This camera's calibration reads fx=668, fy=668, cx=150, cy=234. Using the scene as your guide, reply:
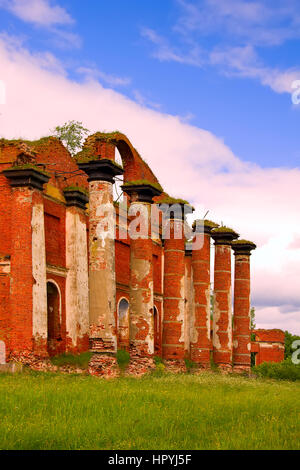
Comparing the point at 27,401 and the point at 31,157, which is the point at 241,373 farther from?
the point at 27,401

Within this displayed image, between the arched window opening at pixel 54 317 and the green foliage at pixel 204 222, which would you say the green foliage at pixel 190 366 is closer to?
the green foliage at pixel 204 222

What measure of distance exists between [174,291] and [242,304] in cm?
822

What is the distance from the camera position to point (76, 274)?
22.2m

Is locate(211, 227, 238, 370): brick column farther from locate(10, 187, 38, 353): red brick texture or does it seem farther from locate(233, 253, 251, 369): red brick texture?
locate(10, 187, 38, 353): red brick texture

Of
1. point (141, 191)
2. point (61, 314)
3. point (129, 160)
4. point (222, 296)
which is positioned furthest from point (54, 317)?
point (222, 296)

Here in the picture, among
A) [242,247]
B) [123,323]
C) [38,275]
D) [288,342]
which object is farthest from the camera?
[288,342]

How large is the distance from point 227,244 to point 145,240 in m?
9.31

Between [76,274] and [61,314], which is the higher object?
[76,274]

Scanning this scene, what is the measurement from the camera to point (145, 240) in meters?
21.6

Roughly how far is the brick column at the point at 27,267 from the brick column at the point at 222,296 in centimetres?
1229

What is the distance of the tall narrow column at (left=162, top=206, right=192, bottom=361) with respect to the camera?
24.4m

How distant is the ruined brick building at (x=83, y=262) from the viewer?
18.8m

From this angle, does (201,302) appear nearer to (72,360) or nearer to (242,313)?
(242,313)
